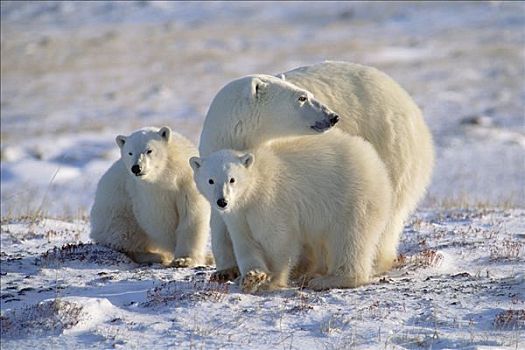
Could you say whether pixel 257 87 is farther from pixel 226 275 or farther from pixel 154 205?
pixel 154 205

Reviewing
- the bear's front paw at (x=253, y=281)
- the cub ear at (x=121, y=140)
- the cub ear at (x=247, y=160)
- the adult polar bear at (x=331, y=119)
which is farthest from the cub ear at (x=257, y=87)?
the cub ear at (x=121, y=140)

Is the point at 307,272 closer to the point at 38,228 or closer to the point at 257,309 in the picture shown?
the point at 257,309

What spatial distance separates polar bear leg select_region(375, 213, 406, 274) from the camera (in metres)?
7.51

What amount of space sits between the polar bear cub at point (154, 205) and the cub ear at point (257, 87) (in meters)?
1.34

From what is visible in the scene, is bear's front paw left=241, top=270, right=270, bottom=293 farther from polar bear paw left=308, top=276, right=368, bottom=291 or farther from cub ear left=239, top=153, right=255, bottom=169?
cub ear left=239, top=153, right=255, bottom=169

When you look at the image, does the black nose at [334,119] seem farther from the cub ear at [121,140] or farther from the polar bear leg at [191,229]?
the cub ear at [121,140]

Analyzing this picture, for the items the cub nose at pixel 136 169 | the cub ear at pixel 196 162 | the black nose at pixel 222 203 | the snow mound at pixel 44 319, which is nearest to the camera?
the snow mound at pixel 44 319

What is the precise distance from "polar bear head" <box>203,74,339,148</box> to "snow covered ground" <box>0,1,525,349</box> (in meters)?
1.22

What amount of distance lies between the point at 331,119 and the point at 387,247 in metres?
1.18

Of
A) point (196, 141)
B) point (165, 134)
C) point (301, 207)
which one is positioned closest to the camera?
point (301, 207)

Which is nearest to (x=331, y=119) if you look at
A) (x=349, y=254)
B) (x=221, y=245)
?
(x=349, y=254)

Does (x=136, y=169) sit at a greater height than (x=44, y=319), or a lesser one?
greater

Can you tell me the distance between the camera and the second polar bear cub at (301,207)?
6703mm

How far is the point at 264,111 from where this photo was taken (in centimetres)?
731
